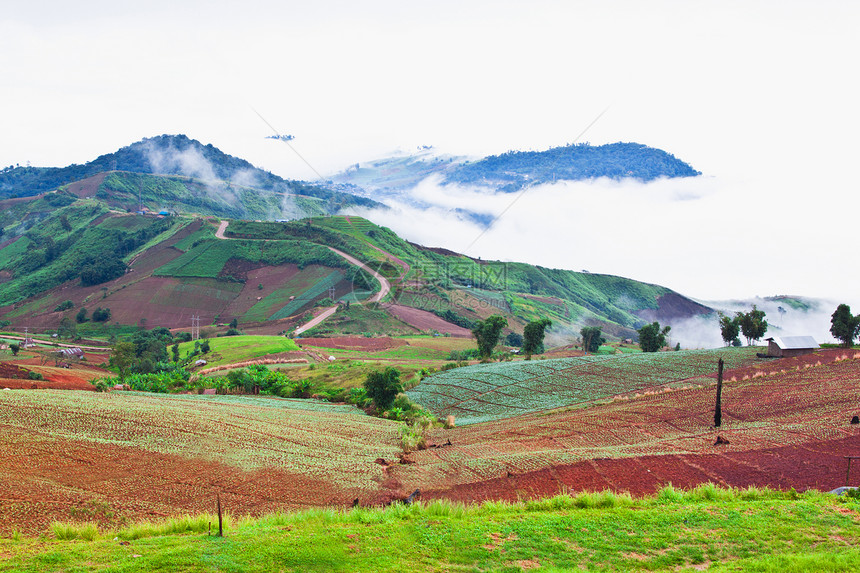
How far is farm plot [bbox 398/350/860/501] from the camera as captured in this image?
22.9 metres

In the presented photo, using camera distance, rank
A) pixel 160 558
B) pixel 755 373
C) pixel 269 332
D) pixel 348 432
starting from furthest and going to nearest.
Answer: pixel 269 332 → pixel 755 373 → pixel 348 432 → pixel 160 558

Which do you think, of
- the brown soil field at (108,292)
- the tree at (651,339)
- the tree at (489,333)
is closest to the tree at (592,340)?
the tree at (651,339)

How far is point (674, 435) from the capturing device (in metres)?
30.0

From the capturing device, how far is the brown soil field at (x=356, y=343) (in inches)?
3308

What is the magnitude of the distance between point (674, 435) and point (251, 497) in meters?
Result: 20.4

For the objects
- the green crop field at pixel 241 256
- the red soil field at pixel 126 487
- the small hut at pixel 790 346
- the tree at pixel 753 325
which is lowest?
the red soil field at pixel 126 487

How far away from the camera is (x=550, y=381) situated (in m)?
49.3

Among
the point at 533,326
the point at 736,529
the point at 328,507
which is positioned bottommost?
the point at 328,507

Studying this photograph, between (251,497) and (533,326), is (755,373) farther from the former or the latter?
(251,497)

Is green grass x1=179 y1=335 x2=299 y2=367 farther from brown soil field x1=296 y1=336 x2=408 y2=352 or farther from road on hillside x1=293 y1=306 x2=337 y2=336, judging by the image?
road on hillside x1=293 y1=306 x2=337 y2=336

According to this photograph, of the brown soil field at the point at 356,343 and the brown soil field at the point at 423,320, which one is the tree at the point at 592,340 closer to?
the brown soil field at the point at 356,343

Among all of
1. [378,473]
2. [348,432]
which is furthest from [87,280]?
[378,473]

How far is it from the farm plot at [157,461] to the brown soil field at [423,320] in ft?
234

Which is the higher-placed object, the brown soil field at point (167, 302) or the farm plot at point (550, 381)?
the brown soil field at point (167, 302)
